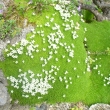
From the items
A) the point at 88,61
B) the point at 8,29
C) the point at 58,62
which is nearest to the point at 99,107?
the point at 88,61

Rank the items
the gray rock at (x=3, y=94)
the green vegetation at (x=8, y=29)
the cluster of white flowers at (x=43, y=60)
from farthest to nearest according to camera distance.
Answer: the green vegetation at (x=8, y=29) → the cluster of white flowers at (x=43, y=60) → the gray rock at (x=3, y=94)

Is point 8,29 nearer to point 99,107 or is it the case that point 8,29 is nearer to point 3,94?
point 3,94

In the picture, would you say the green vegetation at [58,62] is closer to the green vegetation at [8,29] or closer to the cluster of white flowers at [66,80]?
the cluster of white flowers at [66,80]

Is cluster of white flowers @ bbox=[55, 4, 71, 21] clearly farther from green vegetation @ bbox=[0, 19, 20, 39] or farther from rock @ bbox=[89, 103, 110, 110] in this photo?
rock @ bbox=[89, 103, 110, 110]

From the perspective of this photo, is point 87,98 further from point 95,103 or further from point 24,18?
point 24,18

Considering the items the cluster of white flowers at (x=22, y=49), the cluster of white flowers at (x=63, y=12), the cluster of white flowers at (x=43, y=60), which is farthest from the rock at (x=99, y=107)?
the cluster of white flowers at (x=63, y=12)

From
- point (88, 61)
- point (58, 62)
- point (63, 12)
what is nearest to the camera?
point (58, 62)

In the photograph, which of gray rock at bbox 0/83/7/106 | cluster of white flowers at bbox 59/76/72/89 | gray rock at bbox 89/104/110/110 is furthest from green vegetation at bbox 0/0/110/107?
gray rock at bbox 0/83/7/106

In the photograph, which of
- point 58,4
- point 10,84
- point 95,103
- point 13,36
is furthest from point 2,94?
point 58,4
